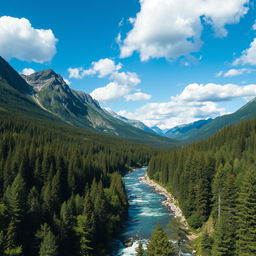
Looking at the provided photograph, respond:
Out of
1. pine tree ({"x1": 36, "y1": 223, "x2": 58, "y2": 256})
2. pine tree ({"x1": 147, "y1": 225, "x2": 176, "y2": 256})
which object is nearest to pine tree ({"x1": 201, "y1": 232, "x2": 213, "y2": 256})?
pine tree ({"x1": 147, "y1": 225, "x2": 176, "y2": 256})

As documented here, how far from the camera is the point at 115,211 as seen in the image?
64.2 meters

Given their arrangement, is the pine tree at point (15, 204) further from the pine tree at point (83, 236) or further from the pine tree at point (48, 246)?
the pine tree at point (83, 236)

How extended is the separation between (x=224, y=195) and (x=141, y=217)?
91.5ft

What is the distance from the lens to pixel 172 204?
82.4m

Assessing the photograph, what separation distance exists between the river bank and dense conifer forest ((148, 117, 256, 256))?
209cm

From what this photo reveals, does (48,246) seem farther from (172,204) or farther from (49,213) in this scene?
(172,204)

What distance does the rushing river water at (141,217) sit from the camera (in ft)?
176

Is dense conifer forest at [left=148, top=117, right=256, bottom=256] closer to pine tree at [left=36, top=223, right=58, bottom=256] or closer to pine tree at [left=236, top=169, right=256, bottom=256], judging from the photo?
pine tree at [left=236, top=169, right=256, bottom=256]

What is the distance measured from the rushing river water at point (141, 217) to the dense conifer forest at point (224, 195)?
25.1 ft

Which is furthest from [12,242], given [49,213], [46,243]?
[49,213]

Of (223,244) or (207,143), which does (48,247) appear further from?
(207,143)

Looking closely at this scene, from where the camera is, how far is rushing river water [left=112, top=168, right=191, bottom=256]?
53.5 m

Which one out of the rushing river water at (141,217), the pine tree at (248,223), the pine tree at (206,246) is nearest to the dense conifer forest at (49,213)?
the rushing river water at (141,217)

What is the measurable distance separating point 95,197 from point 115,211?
29.2 ft
